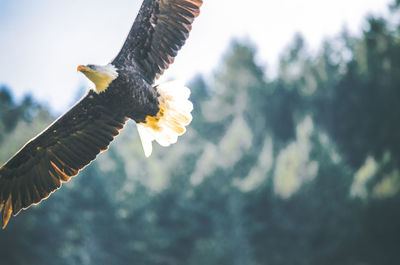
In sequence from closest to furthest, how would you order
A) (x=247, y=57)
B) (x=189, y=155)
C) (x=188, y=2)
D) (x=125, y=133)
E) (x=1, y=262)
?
(x=188, y=2) → (x=1, y=262) → (x=189, y=155) → (x=125, y=133) → (x=247, y=57)

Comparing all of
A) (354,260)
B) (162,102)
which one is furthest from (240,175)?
(162,102)

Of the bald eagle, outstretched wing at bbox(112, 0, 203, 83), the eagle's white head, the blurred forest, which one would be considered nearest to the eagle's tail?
the bald eagle

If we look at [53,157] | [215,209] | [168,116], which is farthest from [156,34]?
[215,209]

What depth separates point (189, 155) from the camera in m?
20.6

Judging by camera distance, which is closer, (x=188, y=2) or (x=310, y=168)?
(x=188, y=2)

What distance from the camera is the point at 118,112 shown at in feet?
16.9

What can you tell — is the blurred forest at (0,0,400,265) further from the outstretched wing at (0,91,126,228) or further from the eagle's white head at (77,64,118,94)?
the eagle's white head at (77,64,118,94)

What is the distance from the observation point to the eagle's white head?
4507 millimetres

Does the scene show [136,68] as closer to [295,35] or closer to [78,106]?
[78,106]

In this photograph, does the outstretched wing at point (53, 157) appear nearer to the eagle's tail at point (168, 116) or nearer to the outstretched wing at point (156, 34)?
the eagle's tail at point (168, 116)

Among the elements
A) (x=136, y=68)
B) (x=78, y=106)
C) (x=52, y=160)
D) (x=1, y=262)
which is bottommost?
(x=52, y=160)

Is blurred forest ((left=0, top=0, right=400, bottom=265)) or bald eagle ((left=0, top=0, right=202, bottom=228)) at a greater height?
blurred forest ((left=0, top=0, right=400, bottom=265))

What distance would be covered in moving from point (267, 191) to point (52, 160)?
14394 millimetres

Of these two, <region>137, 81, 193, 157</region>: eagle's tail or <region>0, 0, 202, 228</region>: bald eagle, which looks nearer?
<region>0, 0, 202, 228</region>: bald eagle
